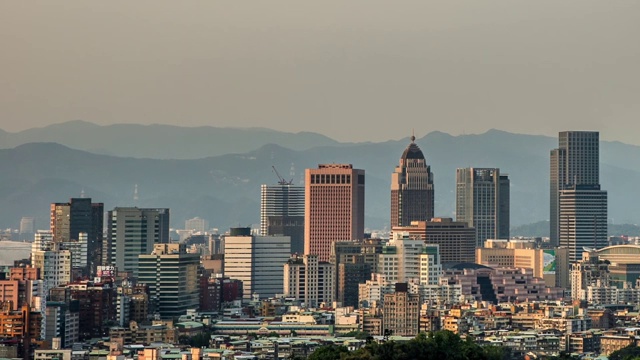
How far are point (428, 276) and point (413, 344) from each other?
53877mm

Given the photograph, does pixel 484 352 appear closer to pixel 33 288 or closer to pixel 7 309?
pixel 7 309

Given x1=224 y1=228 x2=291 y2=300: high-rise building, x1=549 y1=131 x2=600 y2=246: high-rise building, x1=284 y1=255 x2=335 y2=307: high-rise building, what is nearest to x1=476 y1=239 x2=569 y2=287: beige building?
x1=224 y1=228 x2=291 y2=300: high-rise building

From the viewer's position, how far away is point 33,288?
80.1 metres

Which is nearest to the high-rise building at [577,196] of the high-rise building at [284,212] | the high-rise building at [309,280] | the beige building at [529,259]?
the beige building at [529,259]

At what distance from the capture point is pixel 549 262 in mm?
134500

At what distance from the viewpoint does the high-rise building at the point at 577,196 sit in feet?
505

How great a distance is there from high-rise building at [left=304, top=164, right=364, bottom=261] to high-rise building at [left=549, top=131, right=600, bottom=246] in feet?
110

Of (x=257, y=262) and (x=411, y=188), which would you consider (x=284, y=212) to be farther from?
(x=257, y=262)

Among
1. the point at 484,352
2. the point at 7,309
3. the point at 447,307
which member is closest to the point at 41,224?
the point at 447,307

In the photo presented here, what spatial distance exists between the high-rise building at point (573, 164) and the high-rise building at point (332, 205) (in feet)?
110

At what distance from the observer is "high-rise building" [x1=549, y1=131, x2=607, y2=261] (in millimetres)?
154000

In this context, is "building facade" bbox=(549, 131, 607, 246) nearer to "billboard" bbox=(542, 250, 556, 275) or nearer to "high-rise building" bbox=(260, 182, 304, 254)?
"high-rise building" bbox=(260, 182, 304, 254)

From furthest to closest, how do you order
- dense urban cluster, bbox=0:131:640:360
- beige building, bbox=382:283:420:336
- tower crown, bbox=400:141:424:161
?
1. tower crown, bbox=400:141:424:161
2. beige building, bbox=382:283:420:336
3. dense urban cluster, bbox=0:131:640:360

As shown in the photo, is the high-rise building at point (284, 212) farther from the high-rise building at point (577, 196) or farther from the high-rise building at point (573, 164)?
the high-rise building at point (573, 164)
